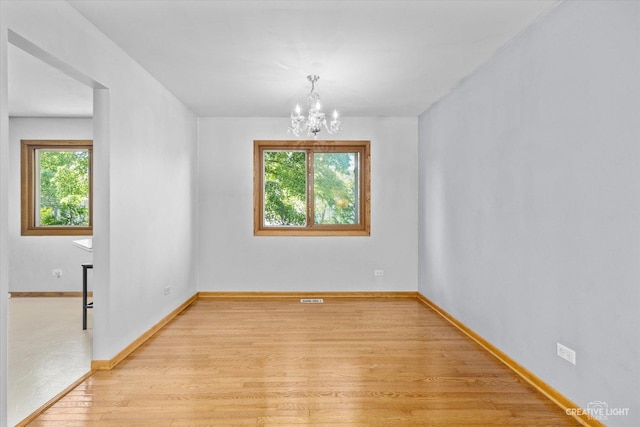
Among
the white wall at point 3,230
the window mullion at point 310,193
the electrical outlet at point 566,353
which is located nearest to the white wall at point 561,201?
the electrical outlet at point 566,353

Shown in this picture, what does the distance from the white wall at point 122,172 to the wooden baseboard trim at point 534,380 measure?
3.20 metres

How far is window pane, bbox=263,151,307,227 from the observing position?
5.74m

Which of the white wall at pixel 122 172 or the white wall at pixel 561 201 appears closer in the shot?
the white wall at pixel 561 201

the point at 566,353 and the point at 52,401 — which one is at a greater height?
the point at 566,353

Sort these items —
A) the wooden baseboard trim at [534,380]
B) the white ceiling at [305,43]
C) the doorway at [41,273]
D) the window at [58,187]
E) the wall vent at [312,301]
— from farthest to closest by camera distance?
the window at [58,187], the wall vent at [312,301], the doorway at [41,273], the white ceiling at [305,43], the wooden baseboard trim at [534,380]

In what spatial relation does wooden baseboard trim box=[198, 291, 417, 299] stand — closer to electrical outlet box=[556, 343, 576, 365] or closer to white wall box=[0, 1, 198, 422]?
white wall box=[0, 1, 198, 422]

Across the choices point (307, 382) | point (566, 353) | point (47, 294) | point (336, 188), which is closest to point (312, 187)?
point (336, 188)

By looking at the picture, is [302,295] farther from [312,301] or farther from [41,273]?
[41,273]

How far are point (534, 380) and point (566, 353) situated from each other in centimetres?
45

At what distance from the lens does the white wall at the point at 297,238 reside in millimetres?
5574

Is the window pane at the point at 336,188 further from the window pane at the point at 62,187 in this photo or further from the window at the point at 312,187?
the window pane at the point at 62,187

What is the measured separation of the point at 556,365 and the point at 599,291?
0.67 metres

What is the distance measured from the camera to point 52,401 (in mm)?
2490

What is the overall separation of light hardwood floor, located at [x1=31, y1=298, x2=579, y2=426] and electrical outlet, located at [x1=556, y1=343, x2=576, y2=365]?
0.33 meters
